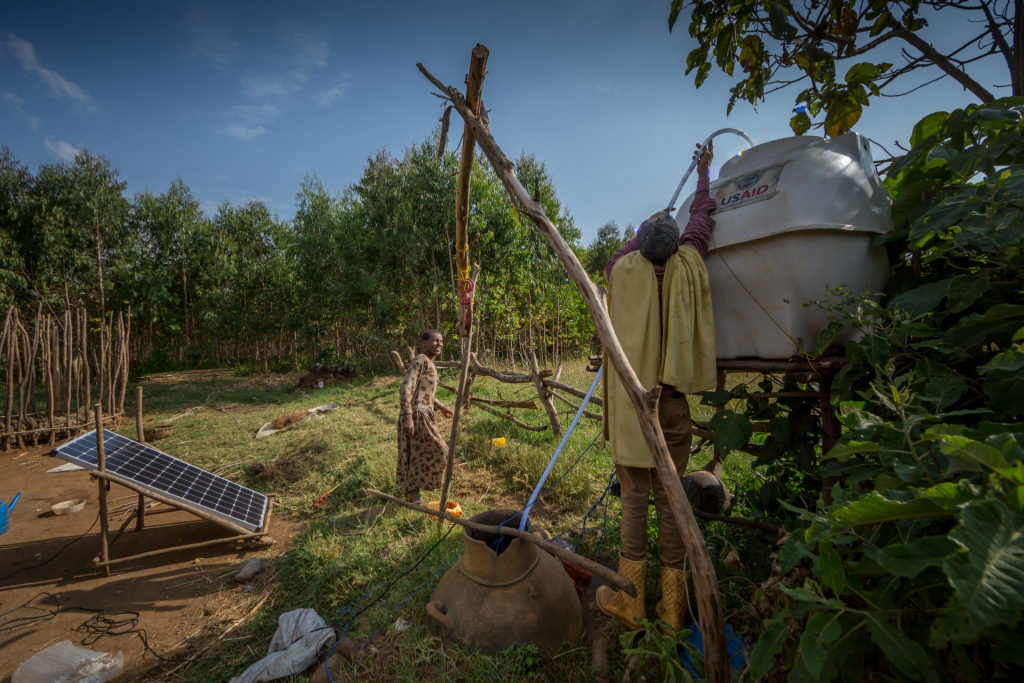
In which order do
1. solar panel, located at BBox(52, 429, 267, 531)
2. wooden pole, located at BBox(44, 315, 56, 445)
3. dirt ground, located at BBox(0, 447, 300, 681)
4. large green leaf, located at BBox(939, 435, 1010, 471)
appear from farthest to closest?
wooden pole, located at BBox(44, 315, 56, 445)
solar panel, located at BBox(52, 429, 267, 531)
dirt ground, located at BBox(0, 447, 300, 681)
large green leaf, located at BBox(939, 435, 1010, 471)

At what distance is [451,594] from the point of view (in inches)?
94.7

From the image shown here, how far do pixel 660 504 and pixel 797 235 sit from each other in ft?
4.91

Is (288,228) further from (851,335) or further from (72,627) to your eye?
(851,335)

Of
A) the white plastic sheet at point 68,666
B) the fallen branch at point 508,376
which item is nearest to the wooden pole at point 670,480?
the fallen branch at point 508,376

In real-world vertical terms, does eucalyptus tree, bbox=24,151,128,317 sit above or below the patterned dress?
above

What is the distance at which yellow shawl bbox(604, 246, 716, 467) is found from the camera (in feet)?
6.82

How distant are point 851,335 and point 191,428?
10.5m

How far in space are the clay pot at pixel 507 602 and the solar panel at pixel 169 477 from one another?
9.27ft

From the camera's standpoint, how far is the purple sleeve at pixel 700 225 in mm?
2100

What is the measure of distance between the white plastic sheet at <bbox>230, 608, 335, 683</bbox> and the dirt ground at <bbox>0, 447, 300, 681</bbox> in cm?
72

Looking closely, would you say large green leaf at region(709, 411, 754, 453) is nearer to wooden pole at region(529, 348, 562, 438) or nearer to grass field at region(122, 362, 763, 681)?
grass field at region(122, 362, 763, 681)

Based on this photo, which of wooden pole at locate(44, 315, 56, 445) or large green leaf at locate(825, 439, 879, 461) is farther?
wooden pole at locate(44, 315, 56, 445)

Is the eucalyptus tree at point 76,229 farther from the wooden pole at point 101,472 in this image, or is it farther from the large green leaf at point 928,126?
the large green leaf at point 928,126

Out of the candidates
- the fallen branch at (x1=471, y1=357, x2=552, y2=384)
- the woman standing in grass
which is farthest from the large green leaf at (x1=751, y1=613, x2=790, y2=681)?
the fallen branch at (x1=471, y1=357, x2=552, y2=384)
